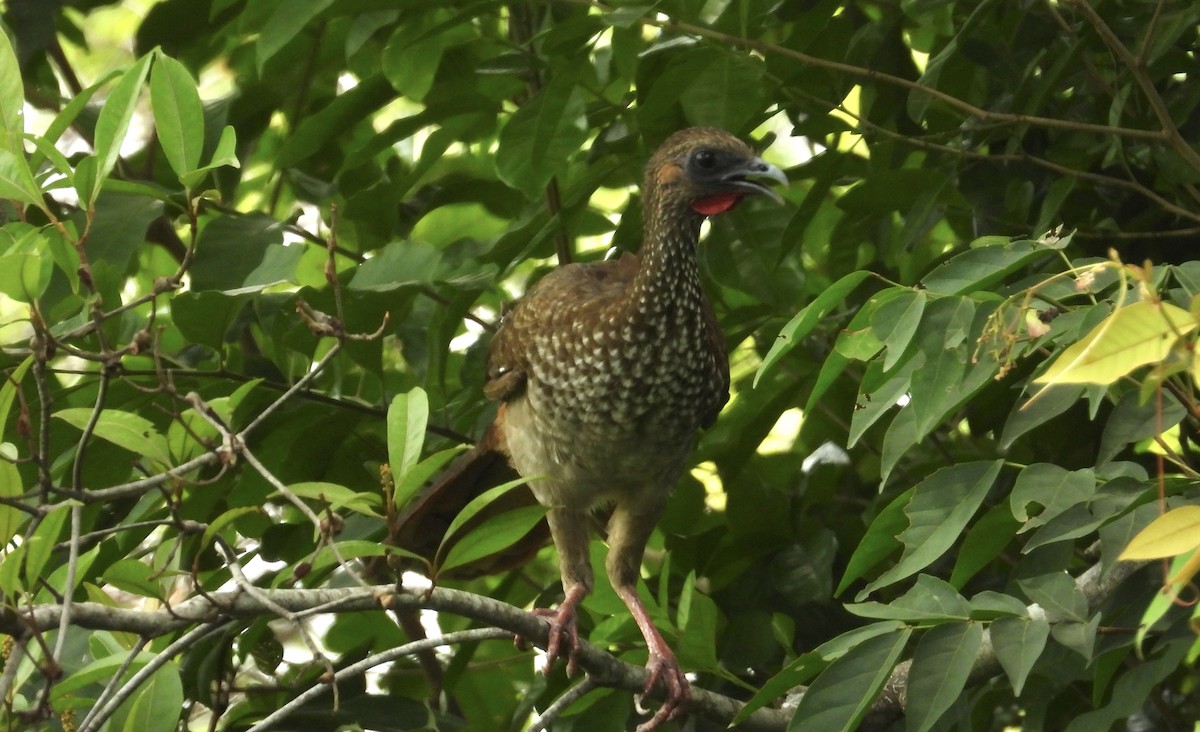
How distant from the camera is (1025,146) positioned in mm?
3076

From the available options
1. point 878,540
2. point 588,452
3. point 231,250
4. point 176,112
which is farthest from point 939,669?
point 231,250

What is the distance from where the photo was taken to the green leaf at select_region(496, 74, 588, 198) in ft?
9.51

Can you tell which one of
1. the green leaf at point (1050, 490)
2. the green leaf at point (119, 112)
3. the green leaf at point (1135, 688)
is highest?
the green leaf at point (119, 112)

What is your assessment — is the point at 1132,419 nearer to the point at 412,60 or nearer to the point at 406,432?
the point at 406,432

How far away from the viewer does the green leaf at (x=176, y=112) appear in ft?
6.86

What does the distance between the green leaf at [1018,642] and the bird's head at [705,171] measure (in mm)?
1477

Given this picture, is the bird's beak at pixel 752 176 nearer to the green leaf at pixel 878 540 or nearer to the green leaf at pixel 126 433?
the green leaf at pixel 878 540

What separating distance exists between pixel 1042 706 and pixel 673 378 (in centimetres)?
115

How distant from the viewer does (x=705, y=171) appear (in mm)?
3230

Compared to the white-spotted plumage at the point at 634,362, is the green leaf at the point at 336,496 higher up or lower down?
higher up

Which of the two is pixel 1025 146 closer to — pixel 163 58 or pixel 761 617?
pixel 761 617

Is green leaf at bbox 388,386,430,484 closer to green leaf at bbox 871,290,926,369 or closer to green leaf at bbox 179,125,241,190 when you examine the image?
green leaf at bbox 179,125,241,190

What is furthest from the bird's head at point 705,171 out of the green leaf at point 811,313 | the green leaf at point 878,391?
the green leaf at point 811,313

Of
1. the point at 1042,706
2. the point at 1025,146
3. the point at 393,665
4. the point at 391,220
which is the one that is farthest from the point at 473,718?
the point at 1025,146
